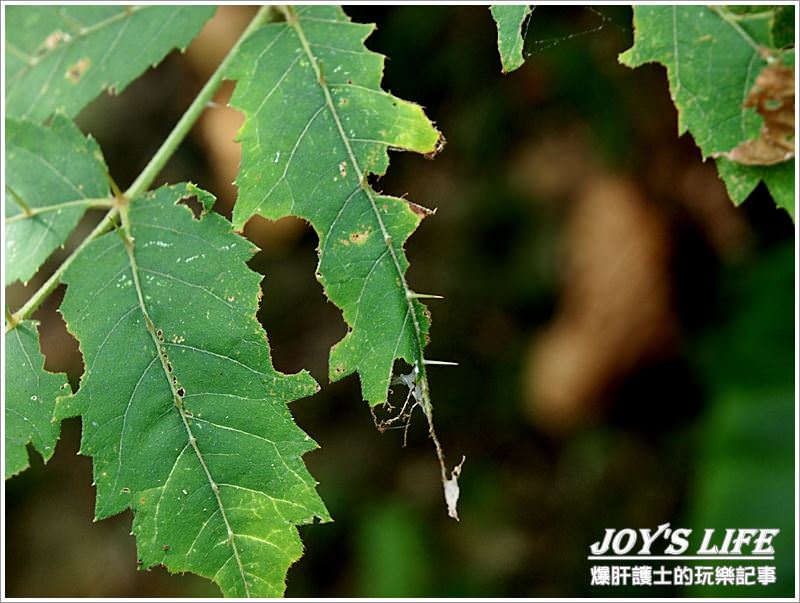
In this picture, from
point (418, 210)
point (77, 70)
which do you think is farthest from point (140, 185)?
point (418, 210)

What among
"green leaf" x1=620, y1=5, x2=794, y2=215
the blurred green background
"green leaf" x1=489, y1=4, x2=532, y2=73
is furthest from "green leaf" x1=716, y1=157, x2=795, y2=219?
the blurred green background

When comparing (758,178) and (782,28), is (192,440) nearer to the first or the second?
(758,178)

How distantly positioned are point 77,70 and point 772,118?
119 centimetres

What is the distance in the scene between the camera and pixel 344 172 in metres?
1.22

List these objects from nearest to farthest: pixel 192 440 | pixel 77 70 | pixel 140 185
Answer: pixel 192 440, pixel 140 185, pixel 77 70

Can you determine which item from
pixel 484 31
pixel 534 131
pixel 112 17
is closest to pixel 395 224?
pixel 112 17

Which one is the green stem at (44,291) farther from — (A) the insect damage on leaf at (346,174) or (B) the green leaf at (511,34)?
(B) the green leaf at (511,34)

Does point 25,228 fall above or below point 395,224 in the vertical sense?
above

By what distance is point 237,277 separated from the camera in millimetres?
1211

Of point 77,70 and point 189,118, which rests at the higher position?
point 77,70

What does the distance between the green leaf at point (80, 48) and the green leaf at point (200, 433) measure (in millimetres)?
480

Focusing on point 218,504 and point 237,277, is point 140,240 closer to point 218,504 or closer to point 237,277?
point 237,277

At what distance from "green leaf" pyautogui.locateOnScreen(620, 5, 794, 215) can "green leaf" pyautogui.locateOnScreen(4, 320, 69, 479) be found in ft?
3.39

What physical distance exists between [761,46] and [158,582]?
2869mm
